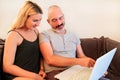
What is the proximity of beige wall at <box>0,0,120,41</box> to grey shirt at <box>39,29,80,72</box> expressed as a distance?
530 mm

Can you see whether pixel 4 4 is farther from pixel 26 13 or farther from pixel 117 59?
pixel 117 59

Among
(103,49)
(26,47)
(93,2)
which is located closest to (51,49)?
(26,47)

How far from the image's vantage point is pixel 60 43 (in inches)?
76.5

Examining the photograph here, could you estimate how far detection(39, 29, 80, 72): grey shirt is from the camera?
1.91m

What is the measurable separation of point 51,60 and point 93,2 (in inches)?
40.7

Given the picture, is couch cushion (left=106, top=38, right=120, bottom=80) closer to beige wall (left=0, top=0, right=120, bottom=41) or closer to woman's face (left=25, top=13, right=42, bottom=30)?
beige wall (left=0, top=0, right=120, bottom=41)

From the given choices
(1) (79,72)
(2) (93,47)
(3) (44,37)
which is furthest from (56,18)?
(2) (93,47)

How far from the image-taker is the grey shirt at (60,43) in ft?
6.28

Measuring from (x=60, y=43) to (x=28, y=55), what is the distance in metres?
0.33

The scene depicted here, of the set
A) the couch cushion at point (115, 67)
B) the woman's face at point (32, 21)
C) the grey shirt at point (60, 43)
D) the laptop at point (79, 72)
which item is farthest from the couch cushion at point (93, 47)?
the woman's face at point (32, 21)

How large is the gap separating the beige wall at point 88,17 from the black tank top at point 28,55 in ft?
2.17

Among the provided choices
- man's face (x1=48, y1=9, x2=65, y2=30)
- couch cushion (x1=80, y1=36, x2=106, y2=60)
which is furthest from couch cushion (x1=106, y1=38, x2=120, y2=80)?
man's face (x1=48, y1=9, x2=65, y2=30)

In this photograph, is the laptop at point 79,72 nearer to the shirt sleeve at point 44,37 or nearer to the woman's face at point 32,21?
the shirt sleeve at point 44,37

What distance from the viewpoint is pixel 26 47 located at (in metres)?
1.76
